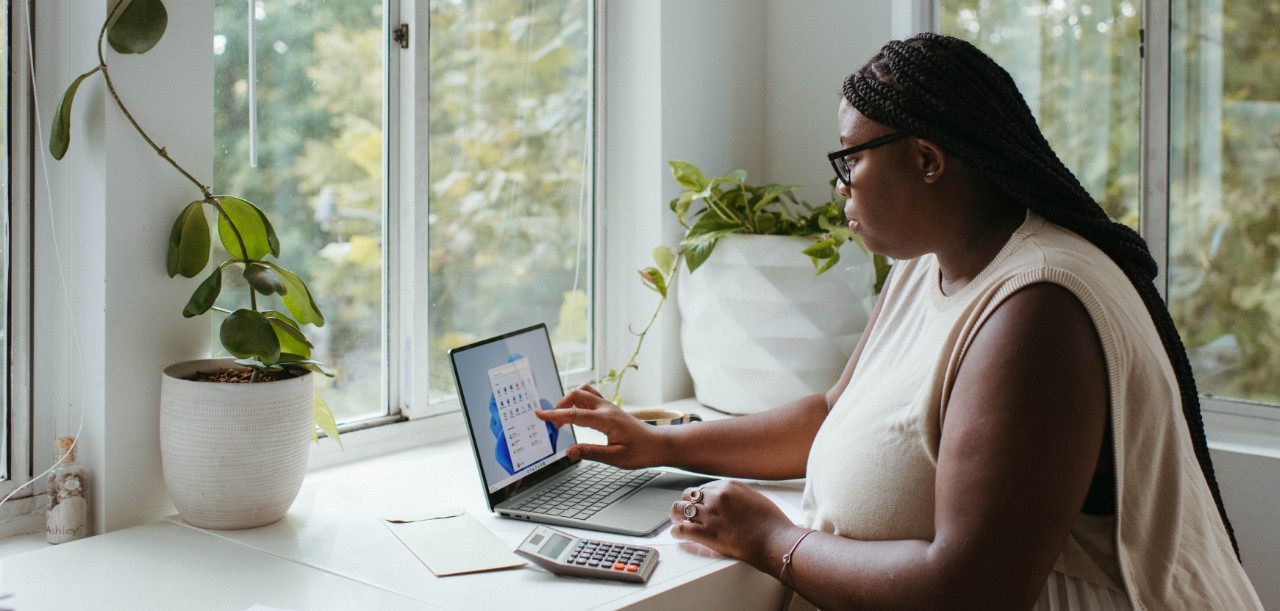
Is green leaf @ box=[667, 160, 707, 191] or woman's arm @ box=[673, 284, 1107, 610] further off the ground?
green leaf @ box=[667, 160, 707, 191]

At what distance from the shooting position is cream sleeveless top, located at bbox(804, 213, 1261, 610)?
1022mm

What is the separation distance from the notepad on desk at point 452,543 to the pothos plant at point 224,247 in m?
0.26

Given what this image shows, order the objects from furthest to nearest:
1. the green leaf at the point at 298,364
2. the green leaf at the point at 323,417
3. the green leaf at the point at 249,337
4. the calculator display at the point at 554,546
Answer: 1. the green leaf at the point at 323,417
2. the green leaf at the point at 298,364
3. the green leaf at the point at 249,337
4. the calculator display at the point at 554,546

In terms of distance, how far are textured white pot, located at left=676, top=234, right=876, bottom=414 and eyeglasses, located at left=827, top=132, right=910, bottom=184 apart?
776 mm

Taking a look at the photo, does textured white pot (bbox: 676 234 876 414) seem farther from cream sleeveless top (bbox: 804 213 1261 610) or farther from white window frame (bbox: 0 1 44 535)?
white window frame (bbox: 0 1 44 535)

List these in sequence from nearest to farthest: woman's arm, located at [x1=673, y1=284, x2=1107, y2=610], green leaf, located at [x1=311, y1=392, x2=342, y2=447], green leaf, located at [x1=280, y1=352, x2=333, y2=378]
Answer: woman's arm, located at [x1=673, y1=284, x2=1107, y2=610]
green leaf, located at [x1=280, y1=352, x2=333, y2=378]
green leaf, located at [x1=311, y1=392, x2=342, y2=447]

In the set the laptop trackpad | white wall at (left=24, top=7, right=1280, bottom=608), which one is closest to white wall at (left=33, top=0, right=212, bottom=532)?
white wall at (left=24, top=7, right=1280, bottom=608)

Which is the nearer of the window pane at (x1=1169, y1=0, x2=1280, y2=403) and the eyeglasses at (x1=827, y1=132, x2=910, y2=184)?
the eyeglasses at (x1=827, y1=132, x2=910, y2=184)

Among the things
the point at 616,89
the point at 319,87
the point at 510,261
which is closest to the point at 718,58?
the point at 616,89

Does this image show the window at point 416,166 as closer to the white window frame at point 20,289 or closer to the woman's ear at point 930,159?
the white window frame at point 20,289

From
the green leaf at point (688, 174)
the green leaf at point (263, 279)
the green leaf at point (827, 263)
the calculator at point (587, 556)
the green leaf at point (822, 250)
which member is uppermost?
the green leaf at point (688, 174)

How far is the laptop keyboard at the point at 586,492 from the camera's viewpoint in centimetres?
143

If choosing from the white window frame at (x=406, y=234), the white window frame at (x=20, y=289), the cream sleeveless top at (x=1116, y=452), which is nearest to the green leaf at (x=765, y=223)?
the white window frame at (x=406, y=234)

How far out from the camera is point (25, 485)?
1350mm
